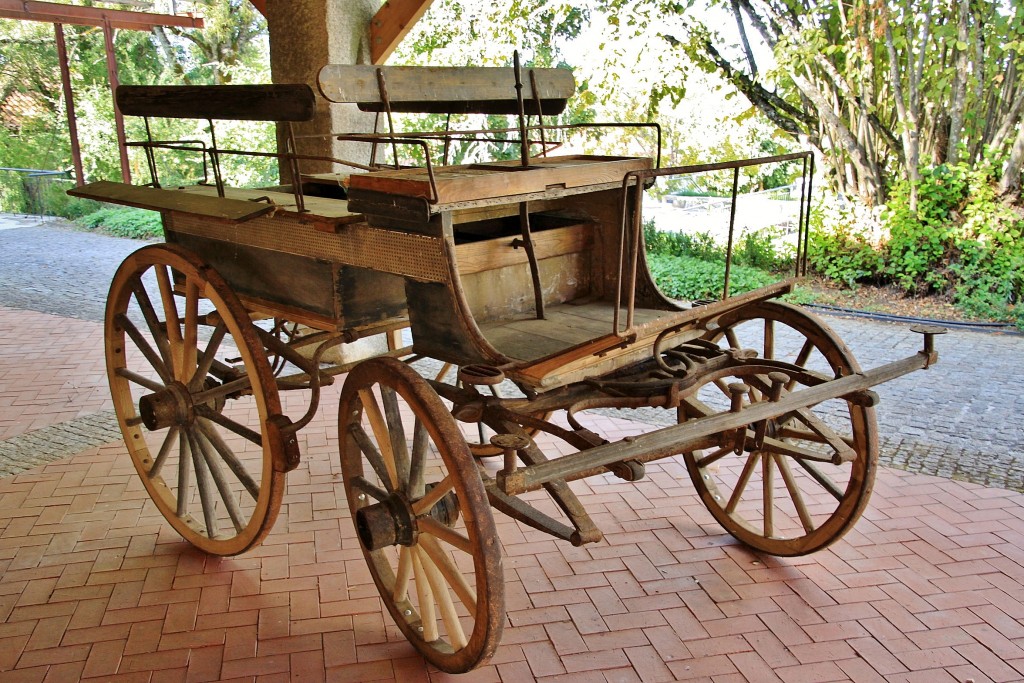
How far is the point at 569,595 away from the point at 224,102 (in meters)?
2.07

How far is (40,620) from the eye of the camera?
9.62 ft

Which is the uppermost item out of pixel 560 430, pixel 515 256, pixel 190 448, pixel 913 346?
pixel 515 256

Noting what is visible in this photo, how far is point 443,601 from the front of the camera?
8.12 feet

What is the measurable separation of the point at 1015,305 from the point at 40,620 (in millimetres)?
7207

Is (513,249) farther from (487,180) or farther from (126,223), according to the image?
(126,223)

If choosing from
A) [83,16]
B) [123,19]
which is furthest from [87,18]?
[123,19]

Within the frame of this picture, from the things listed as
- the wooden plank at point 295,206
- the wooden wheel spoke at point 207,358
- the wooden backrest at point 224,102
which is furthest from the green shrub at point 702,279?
the wooden backrest at point 224,102

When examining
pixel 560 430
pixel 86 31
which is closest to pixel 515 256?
pixel 560 430

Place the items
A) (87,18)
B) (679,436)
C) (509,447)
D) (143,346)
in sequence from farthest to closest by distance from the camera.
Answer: (87,18), (143,346), (679,436), (509,447)

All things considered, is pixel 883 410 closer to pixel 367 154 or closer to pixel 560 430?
pixel 560 430

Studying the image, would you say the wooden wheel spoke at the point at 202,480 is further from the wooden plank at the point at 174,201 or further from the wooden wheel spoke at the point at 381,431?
the wooden wheel spoke at the point at 381,431

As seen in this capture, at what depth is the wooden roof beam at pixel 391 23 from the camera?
5020 millimetres

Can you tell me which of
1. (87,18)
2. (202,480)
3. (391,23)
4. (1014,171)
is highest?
(87,18)

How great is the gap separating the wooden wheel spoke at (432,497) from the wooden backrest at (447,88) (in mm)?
1323
